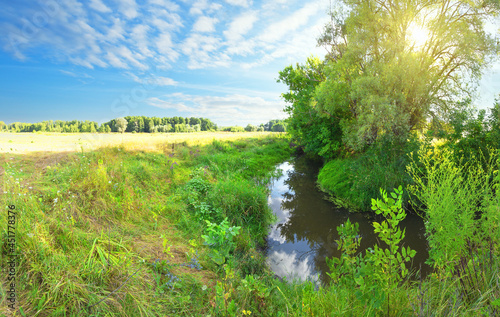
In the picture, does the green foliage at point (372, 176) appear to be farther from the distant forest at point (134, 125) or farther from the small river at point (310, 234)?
the distant forest at point (134, 125)

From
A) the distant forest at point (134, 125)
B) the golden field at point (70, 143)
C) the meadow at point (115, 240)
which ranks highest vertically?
the distant forest at point (134, 125)

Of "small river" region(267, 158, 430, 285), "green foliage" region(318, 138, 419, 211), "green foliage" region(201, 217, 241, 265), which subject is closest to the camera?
"green foliage" region(201, 217, 241, 265)

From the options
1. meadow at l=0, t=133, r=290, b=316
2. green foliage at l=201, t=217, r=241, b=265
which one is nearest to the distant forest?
meadow at l=0, t=133, r=290, b=316

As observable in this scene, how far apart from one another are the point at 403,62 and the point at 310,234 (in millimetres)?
9396

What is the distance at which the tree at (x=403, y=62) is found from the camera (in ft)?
33.7

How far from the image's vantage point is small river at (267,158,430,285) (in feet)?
17.7

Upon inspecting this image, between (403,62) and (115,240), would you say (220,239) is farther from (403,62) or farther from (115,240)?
(403,62)

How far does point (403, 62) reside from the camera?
10266 mm

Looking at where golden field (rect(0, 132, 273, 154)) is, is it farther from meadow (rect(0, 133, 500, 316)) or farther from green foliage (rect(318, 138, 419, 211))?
green foliage (rect(318, 138, 419, 211))

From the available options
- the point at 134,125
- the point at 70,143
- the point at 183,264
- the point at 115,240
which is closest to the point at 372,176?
the point at 183,264

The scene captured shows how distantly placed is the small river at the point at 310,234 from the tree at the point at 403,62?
427 centimetres

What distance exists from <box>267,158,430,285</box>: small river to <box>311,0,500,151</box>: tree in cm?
427

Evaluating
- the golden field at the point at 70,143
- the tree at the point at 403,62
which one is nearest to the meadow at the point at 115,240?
the golden field at the point at 70,143

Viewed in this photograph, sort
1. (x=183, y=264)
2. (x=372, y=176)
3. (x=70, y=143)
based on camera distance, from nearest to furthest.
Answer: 1. (x=183, y=264)
2. (x=372, y=176)
3. (x=70, y=143)
